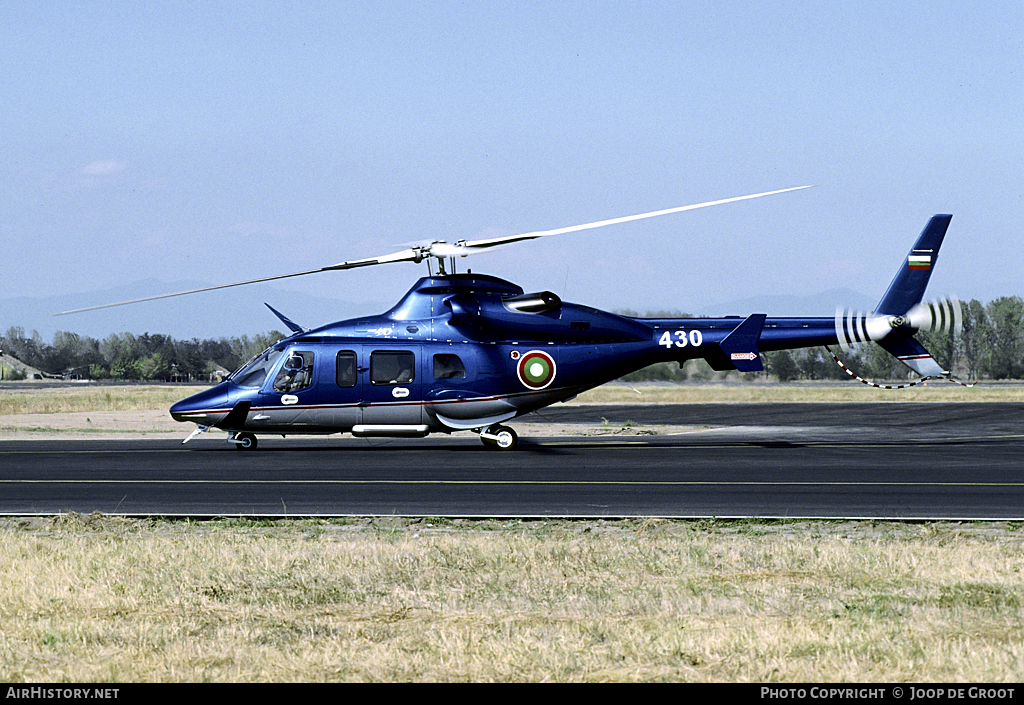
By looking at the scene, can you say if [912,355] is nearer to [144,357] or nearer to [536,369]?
[536,369]

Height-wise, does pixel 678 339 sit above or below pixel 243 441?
above

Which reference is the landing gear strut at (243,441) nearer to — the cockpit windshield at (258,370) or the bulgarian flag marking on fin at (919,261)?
the cockpit windshield at (258,370)

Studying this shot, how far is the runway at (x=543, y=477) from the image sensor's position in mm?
14891

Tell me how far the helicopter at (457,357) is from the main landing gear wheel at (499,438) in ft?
0.10

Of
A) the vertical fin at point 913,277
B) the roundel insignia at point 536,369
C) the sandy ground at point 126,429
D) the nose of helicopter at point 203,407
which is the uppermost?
the vertical fin at point 913,277

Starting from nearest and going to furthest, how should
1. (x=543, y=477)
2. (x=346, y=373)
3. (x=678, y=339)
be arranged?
(x=543, y=477) → (x=346, y=373) → (x=678, y=339)

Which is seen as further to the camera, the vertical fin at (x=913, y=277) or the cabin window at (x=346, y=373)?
the vertical fin at (x=913, y=277)

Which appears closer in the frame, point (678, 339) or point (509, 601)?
point (509, 601)

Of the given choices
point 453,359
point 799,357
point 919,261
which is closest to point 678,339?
point 453,359

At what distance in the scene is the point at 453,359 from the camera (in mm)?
24484

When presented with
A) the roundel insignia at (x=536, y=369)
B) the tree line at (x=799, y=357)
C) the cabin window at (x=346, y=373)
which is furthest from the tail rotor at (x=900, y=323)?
the tree line at (x=799, y=357)

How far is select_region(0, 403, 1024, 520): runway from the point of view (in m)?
14.9

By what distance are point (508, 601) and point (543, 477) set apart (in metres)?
9.29

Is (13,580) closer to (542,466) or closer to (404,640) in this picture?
(404,640)
